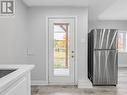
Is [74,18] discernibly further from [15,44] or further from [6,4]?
[6,4]

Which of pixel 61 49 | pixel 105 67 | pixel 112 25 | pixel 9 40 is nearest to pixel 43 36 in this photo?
pixel 61 49

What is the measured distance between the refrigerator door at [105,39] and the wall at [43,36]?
14.0 inches

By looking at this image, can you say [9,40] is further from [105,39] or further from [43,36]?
[105,39]

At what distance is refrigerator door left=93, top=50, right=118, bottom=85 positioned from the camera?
4.97 m

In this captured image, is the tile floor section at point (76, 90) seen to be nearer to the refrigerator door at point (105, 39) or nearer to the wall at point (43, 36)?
the wall at point (43, 36)

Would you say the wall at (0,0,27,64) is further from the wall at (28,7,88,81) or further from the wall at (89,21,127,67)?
the wall at (89,21,127,67)

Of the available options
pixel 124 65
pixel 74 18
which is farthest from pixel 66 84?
pixel 124 65

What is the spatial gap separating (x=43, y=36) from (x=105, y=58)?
1.94 metres

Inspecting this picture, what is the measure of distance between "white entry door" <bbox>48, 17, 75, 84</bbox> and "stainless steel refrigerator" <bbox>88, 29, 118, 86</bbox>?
0.66m

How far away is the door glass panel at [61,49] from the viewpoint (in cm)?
514

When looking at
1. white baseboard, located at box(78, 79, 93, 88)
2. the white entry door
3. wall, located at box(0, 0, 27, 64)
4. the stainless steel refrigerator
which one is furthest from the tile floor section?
wall, located at box(0, 0, 27, 64)

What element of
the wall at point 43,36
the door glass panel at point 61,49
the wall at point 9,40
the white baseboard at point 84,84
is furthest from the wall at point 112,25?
the wall at point 9,40

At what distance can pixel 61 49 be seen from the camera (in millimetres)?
5160

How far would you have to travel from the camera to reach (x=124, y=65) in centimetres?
898
